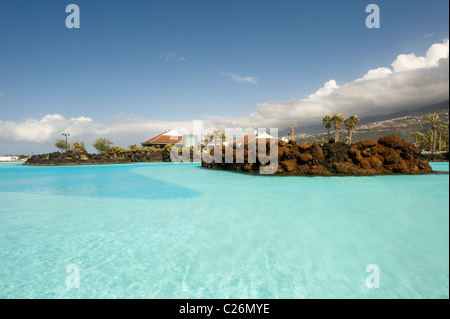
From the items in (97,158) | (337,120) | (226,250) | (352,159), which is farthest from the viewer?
(337,120)

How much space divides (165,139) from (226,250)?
48780 millimetres

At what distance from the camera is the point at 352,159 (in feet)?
57.7

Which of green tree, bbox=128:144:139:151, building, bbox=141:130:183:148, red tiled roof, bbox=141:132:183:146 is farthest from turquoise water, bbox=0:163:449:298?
red tiled roof, bbox=141:132:183:146

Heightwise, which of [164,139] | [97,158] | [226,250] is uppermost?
[164,139]

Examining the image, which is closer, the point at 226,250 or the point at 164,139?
the point at 226,250

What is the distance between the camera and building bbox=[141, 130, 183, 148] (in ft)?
161

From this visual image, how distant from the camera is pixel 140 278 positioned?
3.32 metres

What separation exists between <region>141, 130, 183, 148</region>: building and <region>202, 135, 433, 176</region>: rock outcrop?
35.1 metres

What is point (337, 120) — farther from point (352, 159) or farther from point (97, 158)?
point (97, 158)

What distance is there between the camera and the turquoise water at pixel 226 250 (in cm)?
308

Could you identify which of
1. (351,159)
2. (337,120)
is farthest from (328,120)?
(351,159)

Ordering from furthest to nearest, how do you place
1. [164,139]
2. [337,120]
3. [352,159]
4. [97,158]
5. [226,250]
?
[164,139] < [337,120] < [97,158] < [352,159] < [226,250]

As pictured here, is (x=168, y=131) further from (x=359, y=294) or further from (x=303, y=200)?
(x=359, y=294)

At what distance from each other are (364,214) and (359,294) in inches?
167
